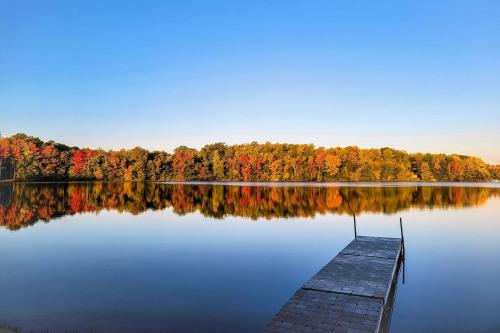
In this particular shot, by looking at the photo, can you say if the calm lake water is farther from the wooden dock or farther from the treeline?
the treeline

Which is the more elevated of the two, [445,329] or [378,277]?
[378,277]

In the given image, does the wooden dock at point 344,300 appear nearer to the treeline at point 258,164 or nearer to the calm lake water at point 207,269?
the calm lake water at point 207,269

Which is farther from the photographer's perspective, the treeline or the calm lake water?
the treeline

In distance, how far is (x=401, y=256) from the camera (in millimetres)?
16906

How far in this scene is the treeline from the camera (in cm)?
10288

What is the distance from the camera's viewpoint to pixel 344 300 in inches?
367

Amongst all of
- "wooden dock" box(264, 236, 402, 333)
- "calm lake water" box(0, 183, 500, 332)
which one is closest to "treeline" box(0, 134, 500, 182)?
"calm lake water" box(0, 183, 500, 332)

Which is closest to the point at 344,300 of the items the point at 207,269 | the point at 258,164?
the point at 207,269

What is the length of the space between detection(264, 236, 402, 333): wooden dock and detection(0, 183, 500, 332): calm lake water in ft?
2.90

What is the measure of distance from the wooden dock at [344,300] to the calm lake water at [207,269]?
0.89m

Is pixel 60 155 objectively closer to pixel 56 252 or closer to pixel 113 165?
pixel 113 165

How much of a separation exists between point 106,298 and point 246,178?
325 feet

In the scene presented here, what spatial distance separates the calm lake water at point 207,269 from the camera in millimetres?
9664

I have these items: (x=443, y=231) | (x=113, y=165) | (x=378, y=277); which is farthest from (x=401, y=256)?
(x=113, y=165)
